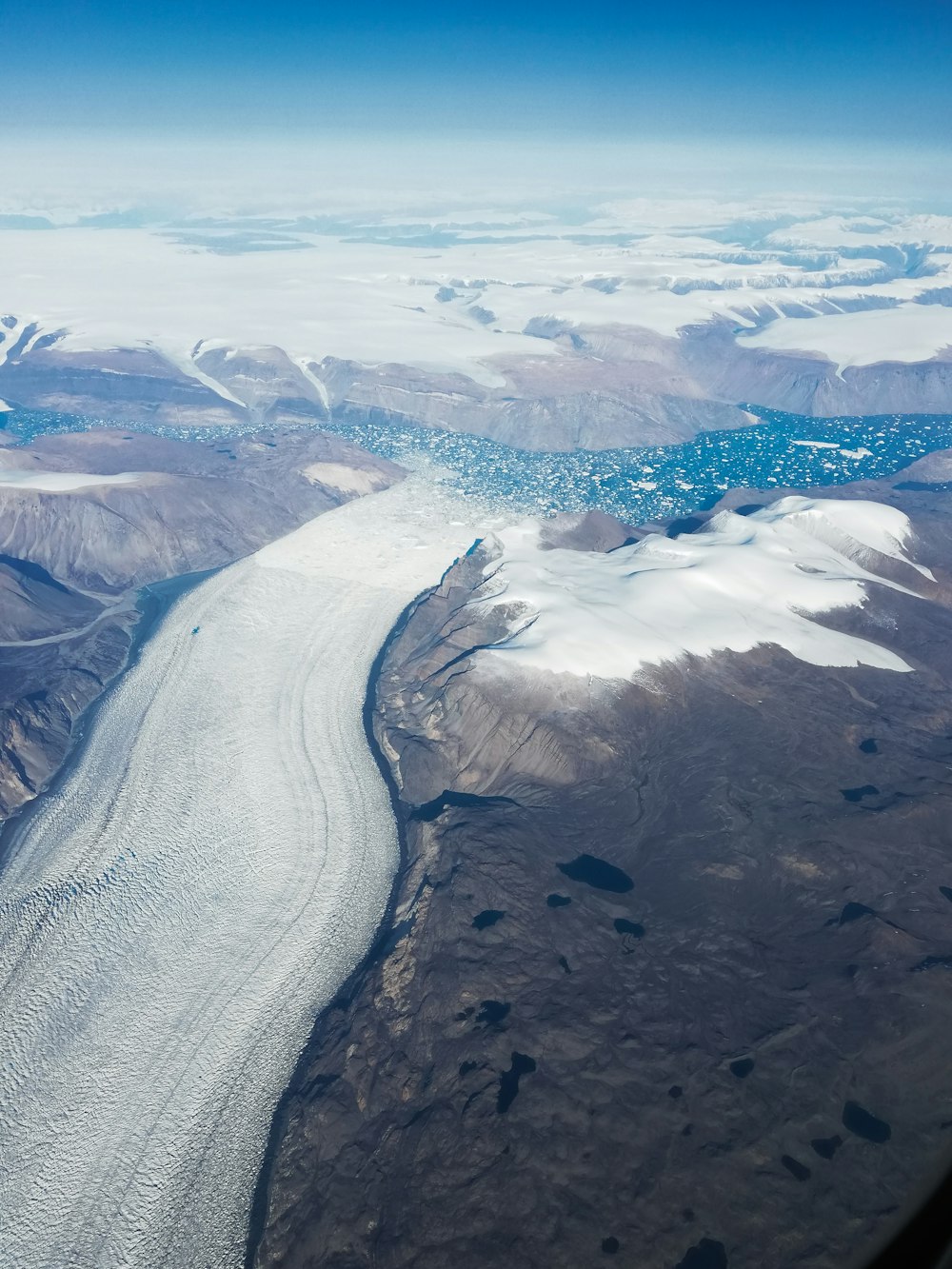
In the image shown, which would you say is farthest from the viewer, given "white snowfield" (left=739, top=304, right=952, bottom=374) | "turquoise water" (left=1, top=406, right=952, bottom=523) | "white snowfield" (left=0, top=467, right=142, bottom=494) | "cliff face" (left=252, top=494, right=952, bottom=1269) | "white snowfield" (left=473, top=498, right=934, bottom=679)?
"white snowfield" (left=739, top=304, right=952, bottom=374)

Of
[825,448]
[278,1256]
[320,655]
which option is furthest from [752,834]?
[825,448]

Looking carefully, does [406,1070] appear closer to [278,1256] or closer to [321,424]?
[278,1256]

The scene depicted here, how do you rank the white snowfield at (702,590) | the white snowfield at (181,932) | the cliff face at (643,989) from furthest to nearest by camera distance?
the white snowfield at (702,590)
the white snowfield at (181,932)
the cliff face at (643,989)

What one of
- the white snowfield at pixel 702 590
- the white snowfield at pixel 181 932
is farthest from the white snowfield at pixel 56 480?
the white snowfield at pixel 702 590

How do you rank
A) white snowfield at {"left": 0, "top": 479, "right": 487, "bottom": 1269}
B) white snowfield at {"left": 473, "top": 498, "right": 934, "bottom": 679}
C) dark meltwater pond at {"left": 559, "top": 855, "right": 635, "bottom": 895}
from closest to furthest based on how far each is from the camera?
white snowfield at {"left": 0, "top": 479, "right": 487, "bottom": 1269}
dark meltwater pond at {"left": 559, "top": 855, "right": 635, "bottom": 895}
white snowfield at {"left": 473, "top": 498, "right": 934, "bottom": 679}

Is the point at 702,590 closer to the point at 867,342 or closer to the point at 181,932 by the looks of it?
the point at 181,932

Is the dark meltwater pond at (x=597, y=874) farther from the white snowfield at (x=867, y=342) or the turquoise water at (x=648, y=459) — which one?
the white snowfield at (x=867, y=342)

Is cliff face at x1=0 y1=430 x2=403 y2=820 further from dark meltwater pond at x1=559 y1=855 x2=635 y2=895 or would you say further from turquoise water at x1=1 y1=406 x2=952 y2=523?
dark meltwater pond at x1=559 y1=855 x2=635 y2=895

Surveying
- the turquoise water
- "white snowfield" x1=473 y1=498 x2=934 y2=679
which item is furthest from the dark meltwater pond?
the turquoise water
